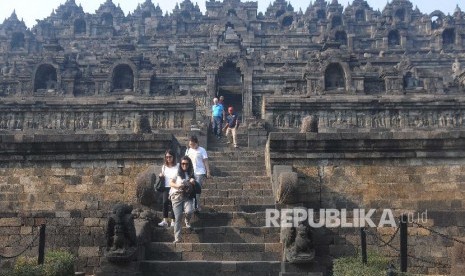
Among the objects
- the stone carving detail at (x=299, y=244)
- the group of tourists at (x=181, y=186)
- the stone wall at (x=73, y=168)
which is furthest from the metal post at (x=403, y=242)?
the stone wall at (x=73, y=168)

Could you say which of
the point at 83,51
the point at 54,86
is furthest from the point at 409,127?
the point at 83,51

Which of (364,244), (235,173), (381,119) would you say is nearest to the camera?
(364,244)

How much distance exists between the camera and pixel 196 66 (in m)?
35.1

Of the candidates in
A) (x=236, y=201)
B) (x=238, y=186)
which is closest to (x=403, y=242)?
(x=236, y=201)

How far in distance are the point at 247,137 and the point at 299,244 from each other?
34.4 feet

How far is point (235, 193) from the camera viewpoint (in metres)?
12.7

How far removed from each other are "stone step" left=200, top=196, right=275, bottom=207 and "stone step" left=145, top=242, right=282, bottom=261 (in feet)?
7.44

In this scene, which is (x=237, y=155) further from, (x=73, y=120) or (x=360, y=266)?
(x=73, y=120)

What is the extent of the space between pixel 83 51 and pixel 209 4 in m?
17.2

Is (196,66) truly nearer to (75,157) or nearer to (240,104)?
(240,104)

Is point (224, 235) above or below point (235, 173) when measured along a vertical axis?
below

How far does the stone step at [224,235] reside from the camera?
1037cm

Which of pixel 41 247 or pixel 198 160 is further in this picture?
pixel 198 160

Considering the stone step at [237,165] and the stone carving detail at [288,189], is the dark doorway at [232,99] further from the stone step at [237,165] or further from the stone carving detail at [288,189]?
the stone carving detail at [288,189]
